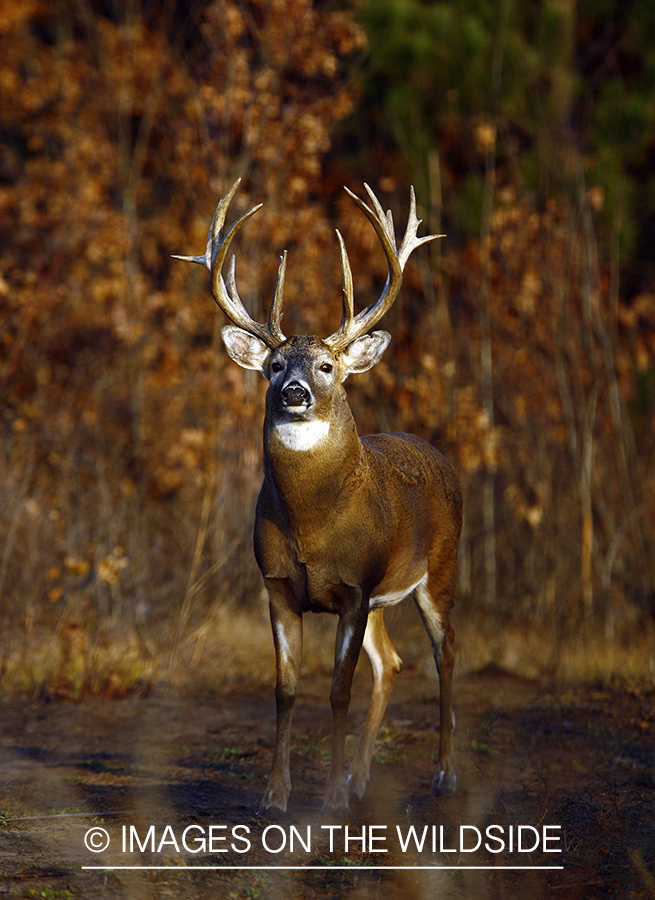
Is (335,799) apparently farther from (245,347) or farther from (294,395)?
(245,347)

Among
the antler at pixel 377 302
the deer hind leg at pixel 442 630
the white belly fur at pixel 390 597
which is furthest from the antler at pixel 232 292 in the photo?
the deer hind leg at pixel 442 630

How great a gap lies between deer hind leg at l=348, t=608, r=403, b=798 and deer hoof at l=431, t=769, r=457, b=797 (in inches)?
13.2

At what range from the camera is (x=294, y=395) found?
502cm

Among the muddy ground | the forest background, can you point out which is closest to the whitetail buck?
the muddy ground

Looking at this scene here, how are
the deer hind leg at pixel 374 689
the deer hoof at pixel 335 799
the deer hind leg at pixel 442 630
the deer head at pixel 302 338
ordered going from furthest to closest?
the deer hind leg at pixel 442 630, the deer hind leg at pixel 374 689, the deer head at pixel 302 338, the deer hoof at pixel 335 799

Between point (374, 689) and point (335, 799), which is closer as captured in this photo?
point (335, 799)

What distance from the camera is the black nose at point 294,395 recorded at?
502 centimetres

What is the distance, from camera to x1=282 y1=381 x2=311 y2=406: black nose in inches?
197

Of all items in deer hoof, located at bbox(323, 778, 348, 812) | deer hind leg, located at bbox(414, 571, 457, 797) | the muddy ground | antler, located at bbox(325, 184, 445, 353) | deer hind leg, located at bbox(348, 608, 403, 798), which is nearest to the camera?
the muddy ground

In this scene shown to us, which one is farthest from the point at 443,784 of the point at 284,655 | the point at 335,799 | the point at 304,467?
the point at 304,467

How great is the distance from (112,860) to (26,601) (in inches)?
169

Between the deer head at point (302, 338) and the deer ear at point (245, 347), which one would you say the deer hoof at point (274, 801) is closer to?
the deer head at point (302, 338)

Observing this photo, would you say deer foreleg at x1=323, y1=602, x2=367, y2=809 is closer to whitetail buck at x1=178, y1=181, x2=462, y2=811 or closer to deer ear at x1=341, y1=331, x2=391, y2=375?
whitetail buck at x1=178, y1=181, x2=462, y2=811

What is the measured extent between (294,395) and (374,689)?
6.12ft
